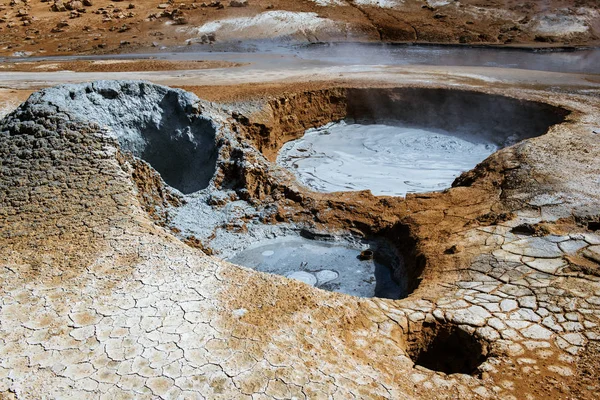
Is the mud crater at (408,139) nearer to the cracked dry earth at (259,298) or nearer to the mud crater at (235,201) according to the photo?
the mud crater at (235,201)

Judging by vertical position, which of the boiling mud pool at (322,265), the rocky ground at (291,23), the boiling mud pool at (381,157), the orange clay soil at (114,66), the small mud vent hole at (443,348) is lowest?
the boiling mud pool at (322,265)

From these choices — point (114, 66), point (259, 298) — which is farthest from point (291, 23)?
point (259, 298)

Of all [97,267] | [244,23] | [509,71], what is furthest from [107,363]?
[244,23]

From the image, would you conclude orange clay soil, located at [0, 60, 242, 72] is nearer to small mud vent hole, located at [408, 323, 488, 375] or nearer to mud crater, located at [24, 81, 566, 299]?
mud crater, located at [24, 81, 566, 299]

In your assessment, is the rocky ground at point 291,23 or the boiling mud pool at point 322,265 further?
the rocky ground at point 291,23

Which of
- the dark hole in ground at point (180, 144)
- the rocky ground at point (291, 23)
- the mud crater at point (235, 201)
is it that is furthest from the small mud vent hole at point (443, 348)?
the rocky ground at point (291, 23)

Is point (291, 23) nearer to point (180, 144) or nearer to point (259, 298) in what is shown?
point (180, 144)

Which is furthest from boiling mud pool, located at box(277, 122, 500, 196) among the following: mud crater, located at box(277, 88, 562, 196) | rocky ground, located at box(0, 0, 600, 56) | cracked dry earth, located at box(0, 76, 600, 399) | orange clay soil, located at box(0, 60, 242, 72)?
rocky ground, located at box(0, 0, 600, 56)
